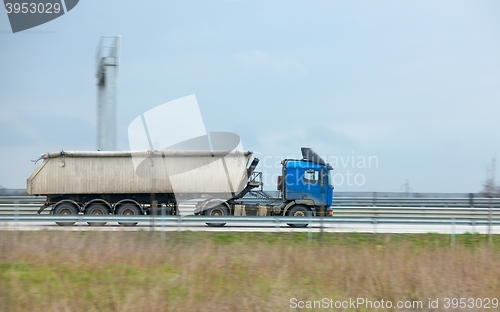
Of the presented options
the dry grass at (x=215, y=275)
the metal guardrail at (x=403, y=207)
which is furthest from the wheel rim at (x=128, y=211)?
the dry grass at (x=215, y=275)

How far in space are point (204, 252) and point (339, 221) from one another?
631 cm

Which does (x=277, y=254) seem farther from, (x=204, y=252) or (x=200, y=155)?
(x=200, y=155)

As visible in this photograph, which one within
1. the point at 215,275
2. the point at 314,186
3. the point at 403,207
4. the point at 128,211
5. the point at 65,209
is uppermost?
the point at 314,186

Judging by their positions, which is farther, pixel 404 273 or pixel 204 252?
pixel 204 252

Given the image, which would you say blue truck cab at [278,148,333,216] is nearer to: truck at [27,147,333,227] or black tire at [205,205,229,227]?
truck at [27,147,333,227]

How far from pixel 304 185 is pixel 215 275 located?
1186 cm

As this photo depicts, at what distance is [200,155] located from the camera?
71.8 feet

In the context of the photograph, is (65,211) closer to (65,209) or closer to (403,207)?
(65,209)

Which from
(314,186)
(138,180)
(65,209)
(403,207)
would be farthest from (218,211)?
(403,207)

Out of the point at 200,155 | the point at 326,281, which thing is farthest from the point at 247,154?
the point at 326,281

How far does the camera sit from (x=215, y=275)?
9.66m

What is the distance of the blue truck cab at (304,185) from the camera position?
21.1 metres

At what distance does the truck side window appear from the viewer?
69.6 feet

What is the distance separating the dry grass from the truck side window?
26.8ft
